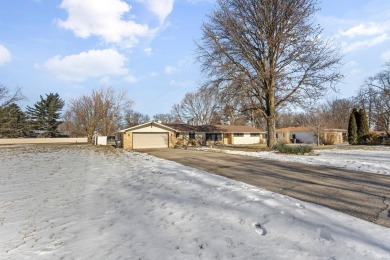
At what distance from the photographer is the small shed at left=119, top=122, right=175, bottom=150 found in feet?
109

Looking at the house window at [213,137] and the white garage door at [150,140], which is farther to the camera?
the house window at [213,137]

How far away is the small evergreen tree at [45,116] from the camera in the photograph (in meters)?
61.4

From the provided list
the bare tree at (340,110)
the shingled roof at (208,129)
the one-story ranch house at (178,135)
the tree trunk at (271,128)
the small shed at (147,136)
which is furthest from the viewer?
the bare tree at (340,110)

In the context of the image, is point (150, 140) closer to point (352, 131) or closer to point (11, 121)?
point (352, 131)

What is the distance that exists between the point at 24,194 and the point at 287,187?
23.3ft

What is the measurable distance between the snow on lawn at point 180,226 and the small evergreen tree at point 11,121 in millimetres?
48285

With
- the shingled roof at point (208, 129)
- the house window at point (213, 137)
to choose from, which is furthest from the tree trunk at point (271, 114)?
the house window at point (213, 137)

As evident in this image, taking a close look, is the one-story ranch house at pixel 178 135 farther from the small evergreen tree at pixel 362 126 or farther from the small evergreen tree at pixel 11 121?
the small evergreen tree at pixel 11 121

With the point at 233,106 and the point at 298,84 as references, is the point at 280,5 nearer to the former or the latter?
the point at 298,84

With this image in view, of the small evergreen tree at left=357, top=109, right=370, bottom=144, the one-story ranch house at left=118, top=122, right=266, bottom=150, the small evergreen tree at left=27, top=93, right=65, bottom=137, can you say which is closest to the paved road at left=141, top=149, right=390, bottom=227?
the one-story ranch house at left=118, top=122, right=266, bottom=150

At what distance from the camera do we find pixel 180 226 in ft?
16.1

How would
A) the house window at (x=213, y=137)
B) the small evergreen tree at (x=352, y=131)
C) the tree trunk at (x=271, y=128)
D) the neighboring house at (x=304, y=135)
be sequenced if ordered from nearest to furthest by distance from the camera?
the tree trunk at (x=271, y=128) < the small evergreen tree at (x=352, y=131) < the house window at (x=213, y=137) < the neighboring house at (x=304, y=135)

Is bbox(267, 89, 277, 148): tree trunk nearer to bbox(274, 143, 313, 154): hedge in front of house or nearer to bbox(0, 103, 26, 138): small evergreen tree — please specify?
bbox(274, 143, 313, 154): hedge in front of house

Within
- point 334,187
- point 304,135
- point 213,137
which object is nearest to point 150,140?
point 213,137
